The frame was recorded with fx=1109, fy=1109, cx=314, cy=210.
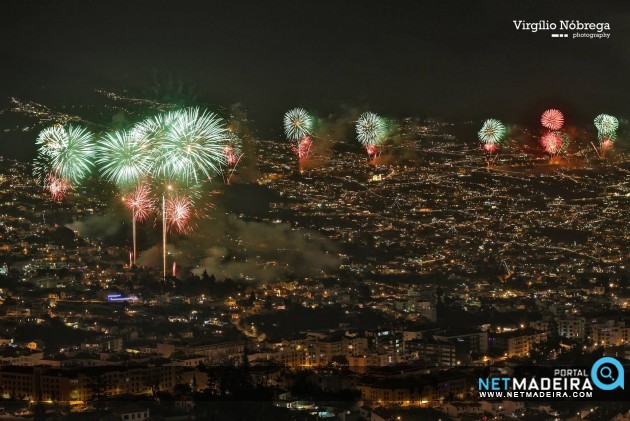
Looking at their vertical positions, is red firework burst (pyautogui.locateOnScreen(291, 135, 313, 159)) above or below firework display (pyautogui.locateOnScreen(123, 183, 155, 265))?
above

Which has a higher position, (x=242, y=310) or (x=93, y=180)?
(x=93, y=180)

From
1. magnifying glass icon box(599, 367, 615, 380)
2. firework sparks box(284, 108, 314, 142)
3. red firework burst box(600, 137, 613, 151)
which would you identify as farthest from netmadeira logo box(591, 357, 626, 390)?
red firework burst box(600, 137, 613, 151)

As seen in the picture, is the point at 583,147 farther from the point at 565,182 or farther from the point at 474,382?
the point at 474,382

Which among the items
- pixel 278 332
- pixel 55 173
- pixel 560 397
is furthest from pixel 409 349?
pixel 55 173

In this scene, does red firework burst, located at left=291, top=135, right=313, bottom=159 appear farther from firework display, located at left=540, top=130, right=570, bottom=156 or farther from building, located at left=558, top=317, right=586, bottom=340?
building, located at left=558, top=317, right=586, bottom=340

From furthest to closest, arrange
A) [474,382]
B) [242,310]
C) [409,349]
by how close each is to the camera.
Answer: [242,310] < [409,349] < [474,382]
